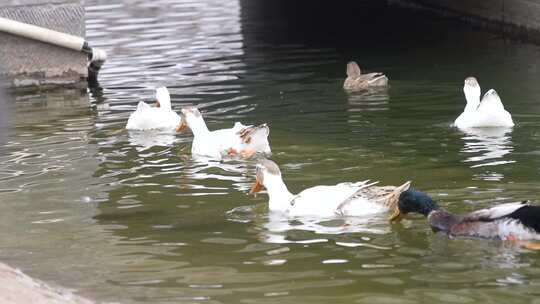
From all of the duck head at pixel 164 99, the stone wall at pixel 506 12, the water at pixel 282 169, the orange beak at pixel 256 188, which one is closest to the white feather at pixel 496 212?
the water at pixel 282 169

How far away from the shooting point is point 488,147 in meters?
14.2

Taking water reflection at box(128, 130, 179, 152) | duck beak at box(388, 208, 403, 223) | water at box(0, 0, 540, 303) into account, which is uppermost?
duck beak at box(388, 208, 403, 223)

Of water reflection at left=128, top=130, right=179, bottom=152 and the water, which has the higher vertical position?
the water

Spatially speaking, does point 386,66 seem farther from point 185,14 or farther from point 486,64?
point 185,14

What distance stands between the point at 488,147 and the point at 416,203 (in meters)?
4.19

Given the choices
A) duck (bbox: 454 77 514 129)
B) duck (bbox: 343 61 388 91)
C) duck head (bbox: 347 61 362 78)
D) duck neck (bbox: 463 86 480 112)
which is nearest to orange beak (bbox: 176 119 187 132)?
duck (bbox: 454 77 514 129)

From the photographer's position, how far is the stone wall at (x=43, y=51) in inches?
836

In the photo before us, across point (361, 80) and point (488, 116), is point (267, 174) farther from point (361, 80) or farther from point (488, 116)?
point (361, 80)

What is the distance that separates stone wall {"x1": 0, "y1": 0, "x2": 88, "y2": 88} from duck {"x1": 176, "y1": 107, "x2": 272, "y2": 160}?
7432 millimetres

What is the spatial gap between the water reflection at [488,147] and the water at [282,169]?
0.11 feet

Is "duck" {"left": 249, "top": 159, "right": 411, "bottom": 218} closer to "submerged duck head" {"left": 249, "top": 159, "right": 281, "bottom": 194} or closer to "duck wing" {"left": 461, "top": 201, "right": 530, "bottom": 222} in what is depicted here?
"submerged duck head" {"left": 249, "top": 159, "right": 281, "bottom": 194}

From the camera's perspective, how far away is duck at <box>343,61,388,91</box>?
19.5 metres

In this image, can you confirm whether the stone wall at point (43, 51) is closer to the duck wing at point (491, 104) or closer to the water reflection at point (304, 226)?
the duck wing at point (491, 104)

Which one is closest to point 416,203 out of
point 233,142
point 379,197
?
point 379,197
